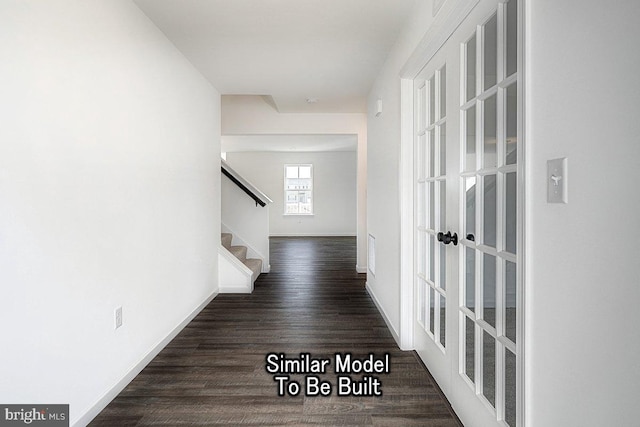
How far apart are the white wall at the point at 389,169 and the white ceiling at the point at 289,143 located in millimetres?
3973

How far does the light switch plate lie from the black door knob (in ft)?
2.68

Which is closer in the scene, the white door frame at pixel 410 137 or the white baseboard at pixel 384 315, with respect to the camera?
the white door frame at pixel 410 137

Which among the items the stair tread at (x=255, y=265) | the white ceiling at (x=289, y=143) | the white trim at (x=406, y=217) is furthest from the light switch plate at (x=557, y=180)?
the white ceiling at (x=289, y=143)

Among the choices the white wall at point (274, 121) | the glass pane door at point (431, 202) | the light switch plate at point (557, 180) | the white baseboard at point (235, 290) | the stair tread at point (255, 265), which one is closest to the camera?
the light switch plate at point (557, 180)

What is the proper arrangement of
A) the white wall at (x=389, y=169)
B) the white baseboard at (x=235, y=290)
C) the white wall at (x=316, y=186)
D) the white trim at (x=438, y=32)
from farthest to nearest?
the white wall at (x=316, y=186)
the white baseboard at (x=235, y=290)
the white wall at (x=389, y=169)
the white trim at (x=438, y=32)

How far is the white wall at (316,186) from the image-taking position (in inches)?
425

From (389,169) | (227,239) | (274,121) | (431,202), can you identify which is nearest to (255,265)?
(227,239)

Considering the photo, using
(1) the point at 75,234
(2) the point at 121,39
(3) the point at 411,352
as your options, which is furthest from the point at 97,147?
(3) the point at 411,352

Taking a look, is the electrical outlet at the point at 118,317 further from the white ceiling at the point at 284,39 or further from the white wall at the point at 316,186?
the white wall at the point at 316,186

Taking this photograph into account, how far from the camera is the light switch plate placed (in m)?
1.01

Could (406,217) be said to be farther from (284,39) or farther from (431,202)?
(284,39)

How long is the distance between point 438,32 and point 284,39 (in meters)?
1.33

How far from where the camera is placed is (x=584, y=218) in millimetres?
943

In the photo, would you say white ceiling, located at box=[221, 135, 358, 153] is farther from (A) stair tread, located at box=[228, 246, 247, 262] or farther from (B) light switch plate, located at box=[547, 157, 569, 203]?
(B) light switch plate, located at box=[547, 157, 569, 203]
